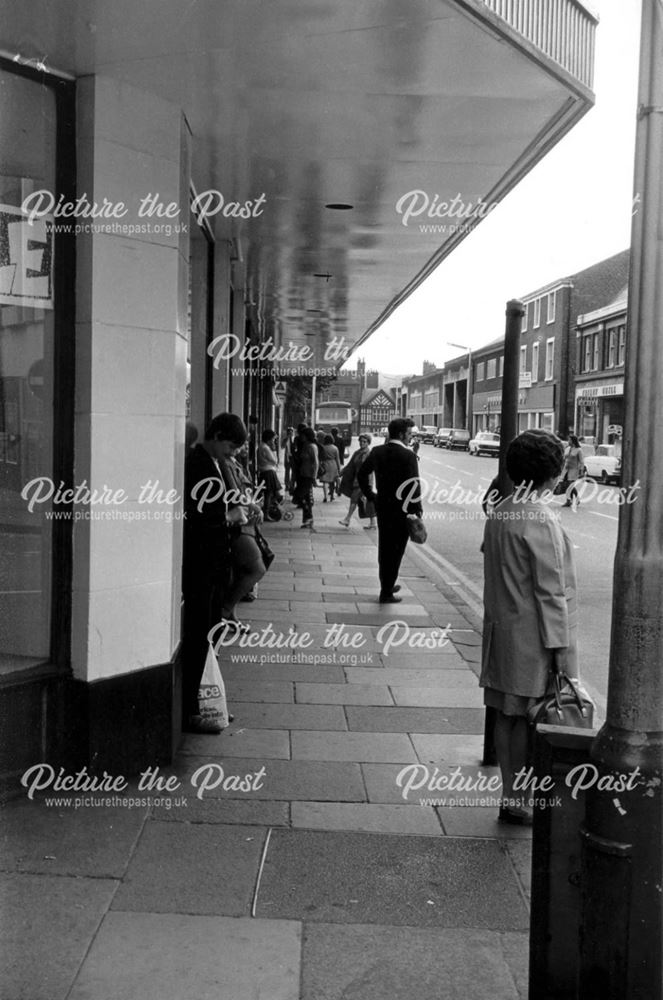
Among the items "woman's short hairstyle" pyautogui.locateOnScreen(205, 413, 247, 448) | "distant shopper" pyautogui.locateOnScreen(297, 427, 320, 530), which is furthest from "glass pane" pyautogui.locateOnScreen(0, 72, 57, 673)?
"distant shopper" pyautogui.locateOnScreen(297, 427, 320, 530)

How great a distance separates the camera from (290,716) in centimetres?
614

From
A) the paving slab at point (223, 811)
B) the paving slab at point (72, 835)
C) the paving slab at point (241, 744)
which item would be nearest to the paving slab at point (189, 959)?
the paving slab at point (72, 835)

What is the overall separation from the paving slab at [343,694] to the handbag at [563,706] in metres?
2.29

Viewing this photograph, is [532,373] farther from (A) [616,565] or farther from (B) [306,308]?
(A) [616,565]

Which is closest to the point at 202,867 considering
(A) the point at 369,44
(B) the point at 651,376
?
(B) the point at 651,376

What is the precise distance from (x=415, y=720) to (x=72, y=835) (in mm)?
2471

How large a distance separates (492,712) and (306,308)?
12276 millimetres

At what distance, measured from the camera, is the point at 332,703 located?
646cm

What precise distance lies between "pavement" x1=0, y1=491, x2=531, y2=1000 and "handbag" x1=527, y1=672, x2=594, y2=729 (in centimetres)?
60

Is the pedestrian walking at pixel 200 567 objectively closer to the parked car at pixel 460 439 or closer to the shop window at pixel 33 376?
the shop window at pixel 33 376

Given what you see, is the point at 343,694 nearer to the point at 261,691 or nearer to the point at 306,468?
the point at 261,691

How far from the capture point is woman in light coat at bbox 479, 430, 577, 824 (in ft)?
14.1

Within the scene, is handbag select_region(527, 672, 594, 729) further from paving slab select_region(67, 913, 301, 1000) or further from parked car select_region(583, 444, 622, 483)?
parked car select_region(583, 444, 622, 483)

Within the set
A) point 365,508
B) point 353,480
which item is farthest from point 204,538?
point 353,480
